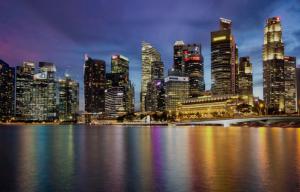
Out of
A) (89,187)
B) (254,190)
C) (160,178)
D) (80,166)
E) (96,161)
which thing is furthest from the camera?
(96,161)

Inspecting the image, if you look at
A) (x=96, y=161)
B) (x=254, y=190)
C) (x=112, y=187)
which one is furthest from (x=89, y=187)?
(x=96, y=161)

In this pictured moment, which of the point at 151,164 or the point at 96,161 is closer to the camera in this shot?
the point at 151,164

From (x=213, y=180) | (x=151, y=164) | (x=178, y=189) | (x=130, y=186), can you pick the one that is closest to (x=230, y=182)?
(x=213, y=180)

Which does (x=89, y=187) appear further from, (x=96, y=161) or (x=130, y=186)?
(x=96, y=161)

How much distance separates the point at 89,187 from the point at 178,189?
285 inches

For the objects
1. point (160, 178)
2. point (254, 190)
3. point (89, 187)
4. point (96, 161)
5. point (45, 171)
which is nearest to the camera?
point (254, 190)

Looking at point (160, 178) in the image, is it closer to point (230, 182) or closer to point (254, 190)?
point (230, 182)

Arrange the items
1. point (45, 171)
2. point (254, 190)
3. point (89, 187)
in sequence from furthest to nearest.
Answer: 1. point (45, 171)
2. point (89, 187)
3. point (254, 190)

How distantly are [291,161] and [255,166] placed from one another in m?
6.39

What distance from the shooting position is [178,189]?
34.8 meters

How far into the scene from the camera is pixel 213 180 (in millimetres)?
37812

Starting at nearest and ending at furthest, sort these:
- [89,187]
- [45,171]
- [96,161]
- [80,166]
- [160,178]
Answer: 1. [89,187]
2. [160,178]
3. [45,171]
4. [80,166]
5. [96,161]

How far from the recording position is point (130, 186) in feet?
119

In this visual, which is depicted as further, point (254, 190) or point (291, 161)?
point (291, 161)
